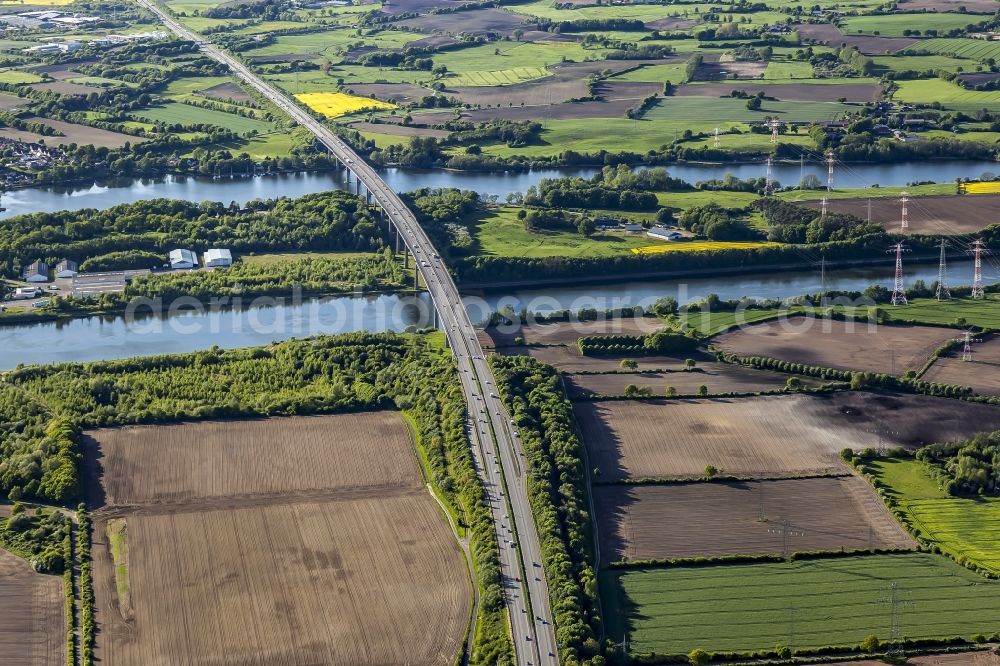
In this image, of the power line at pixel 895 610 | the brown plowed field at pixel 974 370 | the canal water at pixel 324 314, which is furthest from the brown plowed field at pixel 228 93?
the power line at pixel 895 610

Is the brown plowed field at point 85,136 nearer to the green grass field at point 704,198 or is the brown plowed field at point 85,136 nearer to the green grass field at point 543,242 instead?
the green grass field at point 543,242

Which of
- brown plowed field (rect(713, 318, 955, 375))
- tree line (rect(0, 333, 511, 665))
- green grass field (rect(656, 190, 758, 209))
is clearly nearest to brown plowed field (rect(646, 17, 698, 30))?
green grass field (rect(656, 190, 758, 209))

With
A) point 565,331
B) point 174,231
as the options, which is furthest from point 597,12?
point 565,331

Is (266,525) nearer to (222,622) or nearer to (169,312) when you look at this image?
(222,622)

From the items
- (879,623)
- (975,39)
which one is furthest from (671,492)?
(975,39)

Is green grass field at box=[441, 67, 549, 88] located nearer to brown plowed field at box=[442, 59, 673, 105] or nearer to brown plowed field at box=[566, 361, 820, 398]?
→ brown plowed field at box=[442, 59, 673, 105]

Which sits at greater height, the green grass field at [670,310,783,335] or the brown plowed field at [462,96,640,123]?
the brown plowed field at [462,96,640,123]
